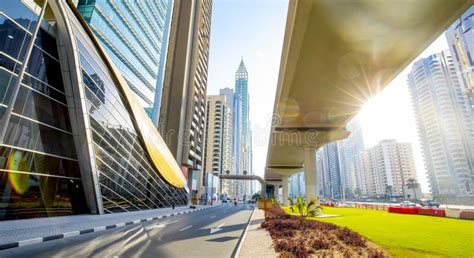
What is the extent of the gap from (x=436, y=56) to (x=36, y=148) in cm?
12851

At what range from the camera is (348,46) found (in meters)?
11.3

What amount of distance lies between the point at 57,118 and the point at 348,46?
16864 mm

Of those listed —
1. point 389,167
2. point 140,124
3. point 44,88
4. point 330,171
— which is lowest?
point 44,88

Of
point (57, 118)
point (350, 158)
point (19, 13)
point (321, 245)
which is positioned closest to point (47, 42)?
point (19, 13)

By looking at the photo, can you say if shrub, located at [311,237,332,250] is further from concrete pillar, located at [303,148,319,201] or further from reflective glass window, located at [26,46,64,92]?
concrete pillar, located at [303,148,319,201]

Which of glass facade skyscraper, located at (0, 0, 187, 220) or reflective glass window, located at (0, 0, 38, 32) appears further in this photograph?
glass facade skyscraper, located at (0, 0, 187, 220)

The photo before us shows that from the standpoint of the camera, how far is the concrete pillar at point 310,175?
25359 mm

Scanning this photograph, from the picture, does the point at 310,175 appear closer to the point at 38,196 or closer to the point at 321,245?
the point at 321,245

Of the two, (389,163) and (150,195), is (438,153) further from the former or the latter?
(150,195)

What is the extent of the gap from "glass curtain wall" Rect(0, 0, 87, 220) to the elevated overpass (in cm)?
1176

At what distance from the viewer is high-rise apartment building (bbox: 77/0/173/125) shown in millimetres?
29812

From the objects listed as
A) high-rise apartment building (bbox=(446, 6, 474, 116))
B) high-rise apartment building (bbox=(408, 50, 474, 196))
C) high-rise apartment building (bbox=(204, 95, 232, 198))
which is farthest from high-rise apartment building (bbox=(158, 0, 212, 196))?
high-rise apartment building (bbox=(408, 50, 474, 196))

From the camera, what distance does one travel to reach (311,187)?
2553 cm

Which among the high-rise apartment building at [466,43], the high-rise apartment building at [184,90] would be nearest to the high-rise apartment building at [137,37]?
the high-rise apartment building at [184,90]
